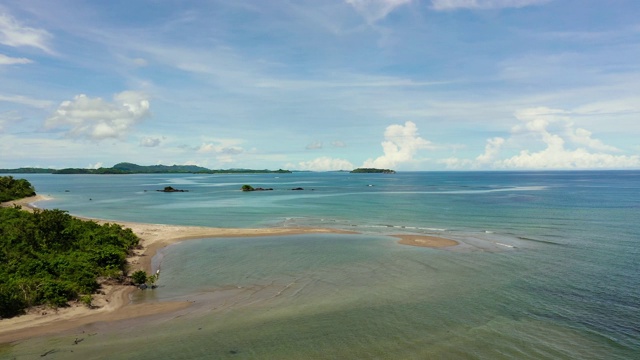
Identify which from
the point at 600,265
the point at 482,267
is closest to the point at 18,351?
the point at 482,267

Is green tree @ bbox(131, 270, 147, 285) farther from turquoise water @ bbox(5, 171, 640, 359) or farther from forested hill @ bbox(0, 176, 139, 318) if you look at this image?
turquoise water @ bbox(5, 171, 640, 359)

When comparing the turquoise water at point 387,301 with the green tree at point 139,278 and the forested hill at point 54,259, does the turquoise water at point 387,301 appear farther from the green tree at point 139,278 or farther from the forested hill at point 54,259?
the forested hill at point 54,259

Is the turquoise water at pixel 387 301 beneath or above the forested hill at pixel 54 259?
beneath

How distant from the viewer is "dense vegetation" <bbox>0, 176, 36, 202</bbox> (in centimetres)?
9312

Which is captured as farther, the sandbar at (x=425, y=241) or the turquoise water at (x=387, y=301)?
the sandbar at (x=425, y=241)

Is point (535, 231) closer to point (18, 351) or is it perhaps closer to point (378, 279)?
point (378, 279)

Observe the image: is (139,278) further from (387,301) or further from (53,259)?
(387,301)

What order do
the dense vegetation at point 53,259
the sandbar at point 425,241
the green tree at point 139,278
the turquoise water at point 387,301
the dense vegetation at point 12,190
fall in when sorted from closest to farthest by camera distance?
the turquoise water at point 387,301 → the dense vegetation at point 53,259 → the green tree at point 139,278 → the sandbar at point 425,241 → the dense vegetation at point 12,190

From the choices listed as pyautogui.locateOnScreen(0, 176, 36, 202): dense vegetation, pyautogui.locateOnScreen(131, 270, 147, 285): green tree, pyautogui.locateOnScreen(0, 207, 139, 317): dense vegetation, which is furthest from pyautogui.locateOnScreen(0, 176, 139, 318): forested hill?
pyautogui.locateOnScreen(0, 176, 36, 202): dense vegetation

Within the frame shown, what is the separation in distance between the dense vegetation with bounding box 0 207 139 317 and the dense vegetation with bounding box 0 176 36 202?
6604cm

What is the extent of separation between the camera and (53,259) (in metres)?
27.2

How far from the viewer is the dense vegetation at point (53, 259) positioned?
22.0m

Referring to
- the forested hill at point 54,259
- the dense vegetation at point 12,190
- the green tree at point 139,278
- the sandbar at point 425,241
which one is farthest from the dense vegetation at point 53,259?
the dense vegetation at point 12,190

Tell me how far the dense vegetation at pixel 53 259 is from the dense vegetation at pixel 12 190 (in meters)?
66.0
